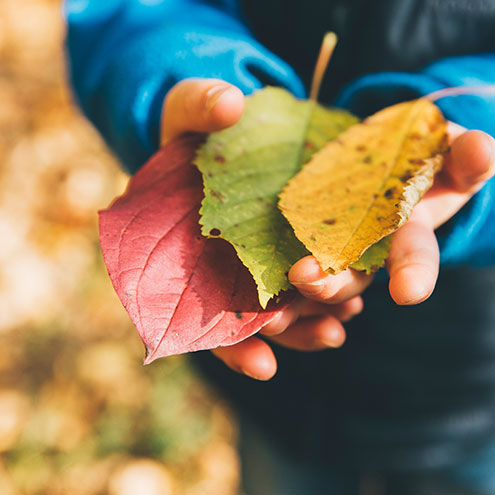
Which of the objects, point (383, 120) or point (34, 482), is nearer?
point (383, 120)

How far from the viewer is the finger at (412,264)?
37 cm

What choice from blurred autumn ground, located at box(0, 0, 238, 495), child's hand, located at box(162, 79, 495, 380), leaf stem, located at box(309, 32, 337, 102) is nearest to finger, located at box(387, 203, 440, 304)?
child's hand, located at box(162, 79, 495, 380)

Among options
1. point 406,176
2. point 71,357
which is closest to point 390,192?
point 406,176

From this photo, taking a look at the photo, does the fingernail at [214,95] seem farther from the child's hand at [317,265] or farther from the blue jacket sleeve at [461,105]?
the blue jacket sleeve at [461,105]

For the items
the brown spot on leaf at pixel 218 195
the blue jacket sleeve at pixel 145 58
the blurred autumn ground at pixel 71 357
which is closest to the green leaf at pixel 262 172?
the brown spot on leaf at pixel 218 195

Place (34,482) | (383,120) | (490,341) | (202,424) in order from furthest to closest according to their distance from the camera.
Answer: (202,424) → (34,482) → (490,341) → (383,120)

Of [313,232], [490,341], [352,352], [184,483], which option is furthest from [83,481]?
[313,232]

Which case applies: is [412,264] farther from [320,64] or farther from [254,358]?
[320,64]

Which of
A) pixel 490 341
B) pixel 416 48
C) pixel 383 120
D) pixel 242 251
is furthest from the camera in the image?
pixel 490 341

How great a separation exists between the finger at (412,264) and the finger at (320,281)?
3cm

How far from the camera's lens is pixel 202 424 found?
1368 millimetres

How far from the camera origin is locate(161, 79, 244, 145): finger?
0.43 meters

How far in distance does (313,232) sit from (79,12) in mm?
607

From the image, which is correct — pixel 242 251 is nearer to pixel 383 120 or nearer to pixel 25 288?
pixel 383 120
